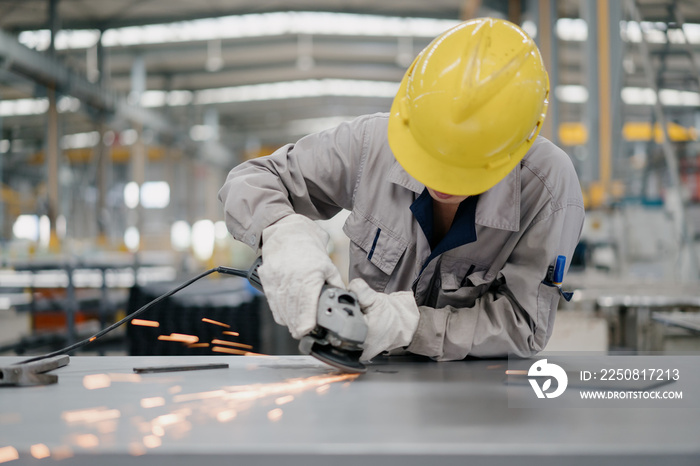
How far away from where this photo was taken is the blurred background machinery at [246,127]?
3.40m

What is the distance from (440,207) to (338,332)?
1.64 feet

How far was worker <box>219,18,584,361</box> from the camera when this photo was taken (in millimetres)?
919

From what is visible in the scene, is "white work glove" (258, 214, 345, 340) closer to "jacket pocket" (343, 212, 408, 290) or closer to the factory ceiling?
"jacket pocket" (343, 212, 408, 290)

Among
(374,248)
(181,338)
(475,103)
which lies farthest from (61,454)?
(181,338)

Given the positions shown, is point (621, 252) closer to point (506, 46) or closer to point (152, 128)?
point (506, 46)

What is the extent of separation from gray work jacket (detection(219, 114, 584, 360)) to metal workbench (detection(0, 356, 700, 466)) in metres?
0.23

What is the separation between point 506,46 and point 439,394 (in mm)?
558

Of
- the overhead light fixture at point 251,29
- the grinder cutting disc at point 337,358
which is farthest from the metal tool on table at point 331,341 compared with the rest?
the overhead light fixture at point 251,29

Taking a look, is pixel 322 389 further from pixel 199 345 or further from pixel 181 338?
pixel 199 345

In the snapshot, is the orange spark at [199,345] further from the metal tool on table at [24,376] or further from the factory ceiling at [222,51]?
the factory ceiling at [222,51]

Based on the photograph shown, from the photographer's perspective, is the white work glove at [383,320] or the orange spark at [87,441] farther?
the white work glove at [383,320]

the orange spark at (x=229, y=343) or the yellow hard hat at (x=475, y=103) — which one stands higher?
the yellow hard hat at (x=475, y=103)

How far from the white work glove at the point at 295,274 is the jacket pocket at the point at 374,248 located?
0.80 ft

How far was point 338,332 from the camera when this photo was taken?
0.89 metres
